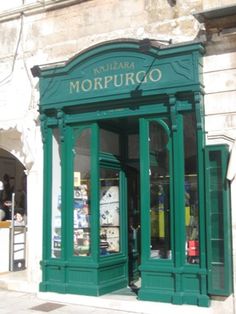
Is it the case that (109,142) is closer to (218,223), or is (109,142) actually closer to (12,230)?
(218,223)

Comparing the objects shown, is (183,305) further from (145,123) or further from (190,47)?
(190,47)

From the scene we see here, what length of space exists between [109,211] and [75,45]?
3050 millimetres

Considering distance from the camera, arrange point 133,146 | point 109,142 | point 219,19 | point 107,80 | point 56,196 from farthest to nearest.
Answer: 1. point 133,146
2. point 109,142
3. point 56,196
4. point 107,80
5. point 219,19

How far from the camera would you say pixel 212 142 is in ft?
25.6

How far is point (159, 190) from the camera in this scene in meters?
8.40

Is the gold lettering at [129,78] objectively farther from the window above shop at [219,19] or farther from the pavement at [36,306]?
the pavement at [36,306]

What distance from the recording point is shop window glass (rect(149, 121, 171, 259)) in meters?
8.25

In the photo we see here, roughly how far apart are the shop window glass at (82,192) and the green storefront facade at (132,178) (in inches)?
0.7

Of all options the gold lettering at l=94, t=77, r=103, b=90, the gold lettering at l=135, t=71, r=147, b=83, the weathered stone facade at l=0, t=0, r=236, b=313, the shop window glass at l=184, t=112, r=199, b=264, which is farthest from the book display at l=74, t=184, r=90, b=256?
the gold lettering at l=135, t=71, r=147, b=83

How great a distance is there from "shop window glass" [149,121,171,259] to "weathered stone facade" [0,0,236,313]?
858 mm

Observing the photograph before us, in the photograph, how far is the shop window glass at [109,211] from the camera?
913 centimetres

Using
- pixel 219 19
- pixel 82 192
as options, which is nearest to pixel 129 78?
pixel 219 19

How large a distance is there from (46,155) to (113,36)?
7.87 feet

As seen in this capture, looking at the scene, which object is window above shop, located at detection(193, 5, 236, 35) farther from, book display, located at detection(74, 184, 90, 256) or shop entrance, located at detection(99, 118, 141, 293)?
book display, located at detection(74, 184, 90, 256)
